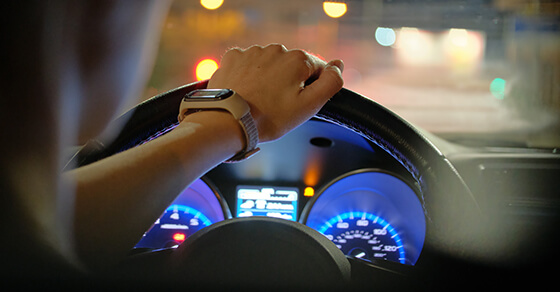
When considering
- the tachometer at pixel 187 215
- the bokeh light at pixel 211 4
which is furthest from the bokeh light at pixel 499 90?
the tachometer at pixel 187 215

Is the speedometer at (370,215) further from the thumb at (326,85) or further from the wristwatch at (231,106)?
the wristwatch at (231,106)

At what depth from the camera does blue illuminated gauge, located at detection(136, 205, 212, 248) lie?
215 centimetres

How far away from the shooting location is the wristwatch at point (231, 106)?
0.94 meters

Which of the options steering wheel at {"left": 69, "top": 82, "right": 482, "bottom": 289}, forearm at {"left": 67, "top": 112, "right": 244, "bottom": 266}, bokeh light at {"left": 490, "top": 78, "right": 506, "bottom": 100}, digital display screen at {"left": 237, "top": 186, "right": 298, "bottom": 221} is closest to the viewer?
forearm at {"left": 67, "top": 112, "right": 244, "bottom": 266}

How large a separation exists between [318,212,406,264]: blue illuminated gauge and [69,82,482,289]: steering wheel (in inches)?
43.0

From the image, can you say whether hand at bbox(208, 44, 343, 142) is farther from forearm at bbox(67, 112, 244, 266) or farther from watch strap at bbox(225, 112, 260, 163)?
forearm at bbox(67, 112, 244, 266)

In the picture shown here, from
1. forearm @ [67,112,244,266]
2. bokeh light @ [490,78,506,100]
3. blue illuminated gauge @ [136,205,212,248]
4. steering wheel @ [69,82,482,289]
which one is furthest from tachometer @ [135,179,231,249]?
bokeh light @ [490,78,506,100]

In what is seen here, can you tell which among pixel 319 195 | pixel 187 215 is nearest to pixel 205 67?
pixel 187 215

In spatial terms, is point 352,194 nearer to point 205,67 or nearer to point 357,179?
point 357,179

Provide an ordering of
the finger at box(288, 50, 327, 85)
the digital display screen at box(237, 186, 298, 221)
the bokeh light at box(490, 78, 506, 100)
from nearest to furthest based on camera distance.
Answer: the finger at box(288, 50, 327, 85)
the digital display screen at box(237, 186, 298, 221)
the bokeh light at box(490, 78, 506, 100)

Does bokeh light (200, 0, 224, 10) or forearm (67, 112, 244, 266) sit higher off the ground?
bokeh light (200, 0, 224, 10)

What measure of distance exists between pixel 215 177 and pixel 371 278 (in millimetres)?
1468

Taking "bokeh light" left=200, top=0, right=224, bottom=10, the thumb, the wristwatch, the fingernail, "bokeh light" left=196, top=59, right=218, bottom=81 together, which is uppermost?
"bokeh light" left=200, top=0, right=224, bottom=10

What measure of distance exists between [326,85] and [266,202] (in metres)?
1.32
